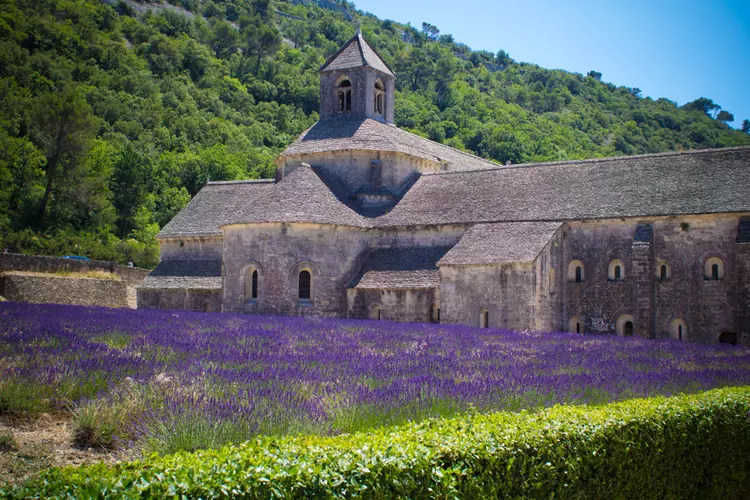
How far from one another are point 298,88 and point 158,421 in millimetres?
127273

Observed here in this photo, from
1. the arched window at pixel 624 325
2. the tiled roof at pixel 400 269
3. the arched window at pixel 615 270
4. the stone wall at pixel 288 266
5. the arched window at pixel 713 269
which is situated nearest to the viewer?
the arched window at pixel 713 269

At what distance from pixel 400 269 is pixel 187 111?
8044 cm

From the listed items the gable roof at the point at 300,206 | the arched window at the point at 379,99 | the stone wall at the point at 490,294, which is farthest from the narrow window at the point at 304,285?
the arched window at the point at 379,99

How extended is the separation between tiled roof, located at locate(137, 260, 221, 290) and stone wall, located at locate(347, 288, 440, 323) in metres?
8.54

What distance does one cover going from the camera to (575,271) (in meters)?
37.7

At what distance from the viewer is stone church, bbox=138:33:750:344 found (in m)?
34.7

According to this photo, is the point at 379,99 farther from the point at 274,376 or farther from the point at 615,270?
the point at 274,376

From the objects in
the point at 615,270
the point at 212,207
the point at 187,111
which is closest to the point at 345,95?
the point at 212,207

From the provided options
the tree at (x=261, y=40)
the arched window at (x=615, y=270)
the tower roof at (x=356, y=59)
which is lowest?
the arched window at (x=615, y=270)

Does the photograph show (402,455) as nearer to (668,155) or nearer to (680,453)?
(680,453)

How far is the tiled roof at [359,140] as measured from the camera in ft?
145

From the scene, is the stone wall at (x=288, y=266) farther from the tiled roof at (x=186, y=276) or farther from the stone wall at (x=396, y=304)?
the tiled roof at (x=186, y=276)

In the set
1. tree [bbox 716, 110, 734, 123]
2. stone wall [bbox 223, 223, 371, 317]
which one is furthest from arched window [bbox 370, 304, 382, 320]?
tree [bbox 716, 110, 734, 123]

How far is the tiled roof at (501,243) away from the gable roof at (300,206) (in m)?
6.16
